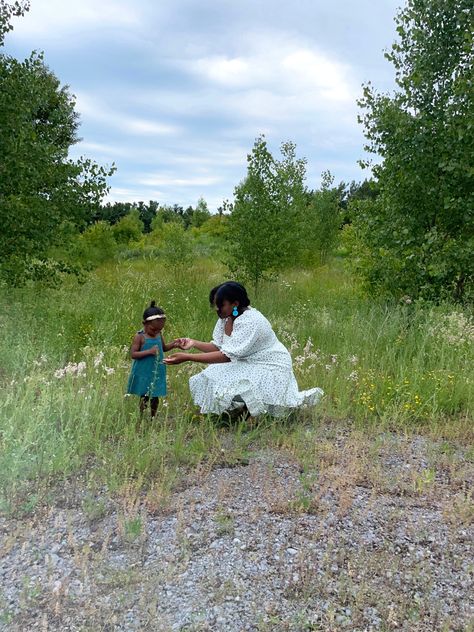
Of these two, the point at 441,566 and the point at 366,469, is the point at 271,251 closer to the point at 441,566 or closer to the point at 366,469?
the point at 366,469

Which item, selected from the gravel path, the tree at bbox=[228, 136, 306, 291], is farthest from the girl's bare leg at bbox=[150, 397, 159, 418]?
the tree at bbox=[228, 136, 306, 291]

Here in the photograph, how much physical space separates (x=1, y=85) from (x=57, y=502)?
7.07 metres

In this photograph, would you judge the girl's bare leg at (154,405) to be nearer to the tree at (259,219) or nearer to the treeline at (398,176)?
the treeline at (398,176)

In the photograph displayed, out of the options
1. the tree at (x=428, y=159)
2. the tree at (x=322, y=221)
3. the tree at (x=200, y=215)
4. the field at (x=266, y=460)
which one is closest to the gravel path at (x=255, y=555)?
the field at (x=266, y=460)

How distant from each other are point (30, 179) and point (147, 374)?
5.46 meters

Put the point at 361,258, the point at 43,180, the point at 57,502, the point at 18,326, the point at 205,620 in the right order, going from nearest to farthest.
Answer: the point at 205,620 → the point at 57,502 → the point at 18,326 → the point at 43,180 → the point at 361,258

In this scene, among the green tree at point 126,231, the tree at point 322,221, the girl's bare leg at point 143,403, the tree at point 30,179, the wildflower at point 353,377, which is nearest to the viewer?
the girl's bare leg at point 143,403

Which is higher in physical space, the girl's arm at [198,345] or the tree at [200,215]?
the tree at [200,215]

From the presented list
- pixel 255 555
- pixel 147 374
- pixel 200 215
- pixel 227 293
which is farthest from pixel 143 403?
pixel 200 215

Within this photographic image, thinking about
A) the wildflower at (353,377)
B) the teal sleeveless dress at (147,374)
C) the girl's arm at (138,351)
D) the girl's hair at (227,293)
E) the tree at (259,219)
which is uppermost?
the tree at (259,219)

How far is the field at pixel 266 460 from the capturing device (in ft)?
8.35

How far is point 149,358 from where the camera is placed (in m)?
4.28

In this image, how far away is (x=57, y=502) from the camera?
3.29 metres

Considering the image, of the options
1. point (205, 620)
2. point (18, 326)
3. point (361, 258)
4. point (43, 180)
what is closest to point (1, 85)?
point (43, 180)
